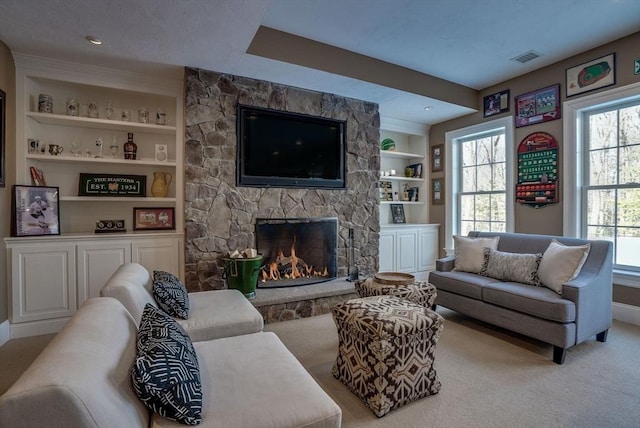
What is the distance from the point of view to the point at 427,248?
5141 millimetres

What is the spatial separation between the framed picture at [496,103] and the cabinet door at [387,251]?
2.21m

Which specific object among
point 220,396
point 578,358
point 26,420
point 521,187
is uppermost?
point 521,187

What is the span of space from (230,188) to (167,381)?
8.54 ft

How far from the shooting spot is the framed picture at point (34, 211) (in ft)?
9.25

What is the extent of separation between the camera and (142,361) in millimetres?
1038

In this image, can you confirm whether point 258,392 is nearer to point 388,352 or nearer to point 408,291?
point 388,352

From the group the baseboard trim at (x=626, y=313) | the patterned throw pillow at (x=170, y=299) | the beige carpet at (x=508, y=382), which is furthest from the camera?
the baseboard trim at (x=626, y=313)

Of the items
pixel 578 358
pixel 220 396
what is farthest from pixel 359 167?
pixel 220 396

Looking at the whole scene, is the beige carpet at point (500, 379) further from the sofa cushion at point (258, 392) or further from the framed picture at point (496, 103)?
the framed picture at point (496, 103)

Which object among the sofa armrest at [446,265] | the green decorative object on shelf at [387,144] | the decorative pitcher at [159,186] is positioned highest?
the green decorative object on shelf at [387,144]

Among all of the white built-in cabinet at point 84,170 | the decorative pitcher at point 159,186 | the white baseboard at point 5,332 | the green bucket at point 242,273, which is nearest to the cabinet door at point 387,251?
the green bucket at point 242,273

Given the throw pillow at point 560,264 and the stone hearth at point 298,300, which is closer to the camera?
the throw pillow at point 560,264

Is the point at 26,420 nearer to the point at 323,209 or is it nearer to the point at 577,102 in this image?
the point at 323,209

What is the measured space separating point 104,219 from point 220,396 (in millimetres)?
3032
